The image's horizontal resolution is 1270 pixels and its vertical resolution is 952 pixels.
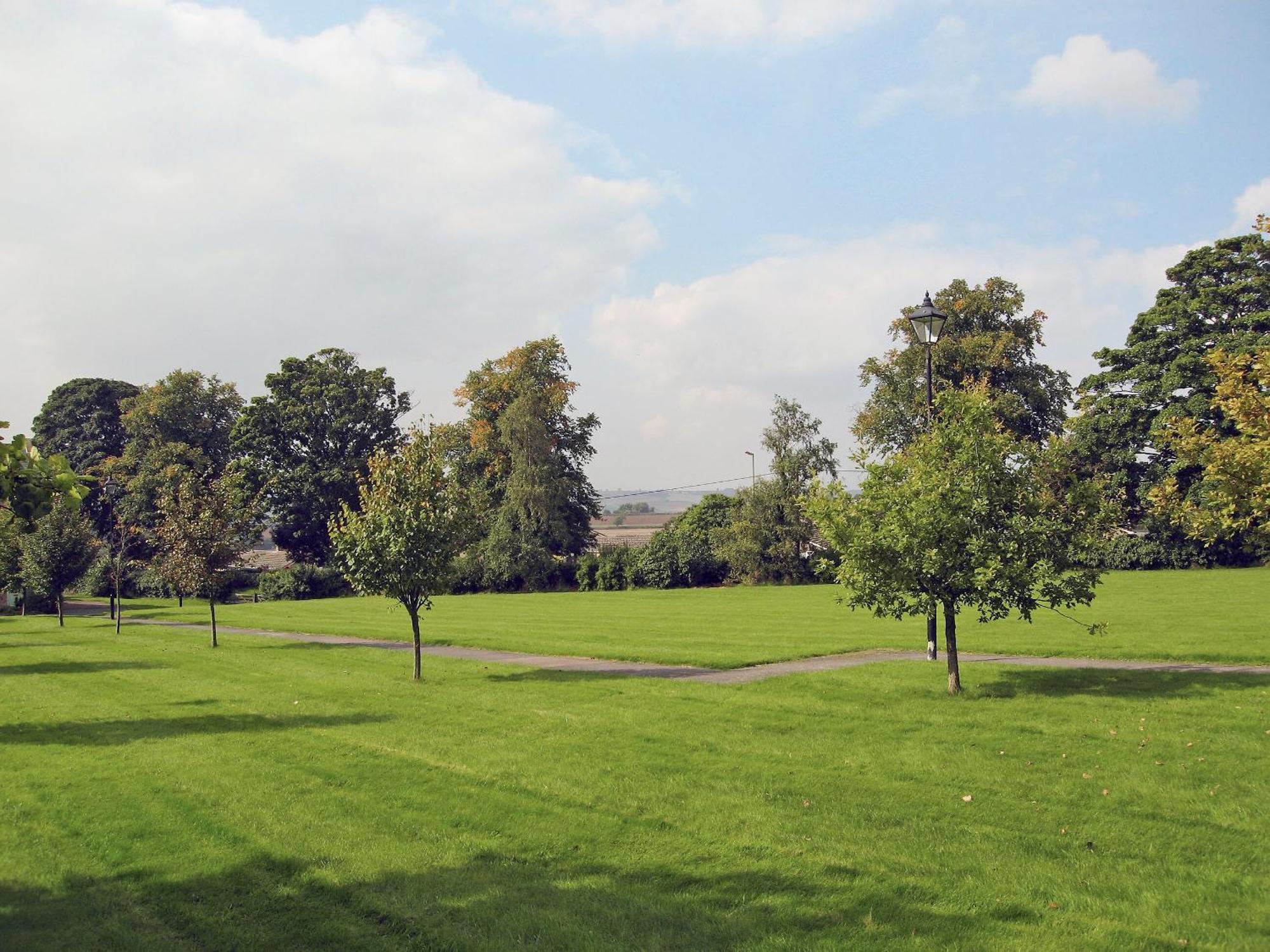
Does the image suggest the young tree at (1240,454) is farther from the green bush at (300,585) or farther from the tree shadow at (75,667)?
the green bush at (300,585)

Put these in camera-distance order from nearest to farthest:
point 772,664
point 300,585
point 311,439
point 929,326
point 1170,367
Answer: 1. point 929,326
2. point 772,664
3. point 1170,367
4. point 300,585
5. point 311,439

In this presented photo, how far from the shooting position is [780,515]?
5441 centimetres

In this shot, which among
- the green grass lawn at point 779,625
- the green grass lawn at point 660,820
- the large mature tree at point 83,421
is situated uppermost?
the large mature tree at point 83,421

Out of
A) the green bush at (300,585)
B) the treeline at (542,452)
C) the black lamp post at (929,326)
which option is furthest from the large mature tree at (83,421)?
the black lamp post at (929,326)

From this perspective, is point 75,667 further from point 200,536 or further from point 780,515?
point 780,515

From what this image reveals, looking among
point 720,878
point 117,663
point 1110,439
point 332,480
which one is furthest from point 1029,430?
point 720,878

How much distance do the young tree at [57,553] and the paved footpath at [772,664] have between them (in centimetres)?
2148

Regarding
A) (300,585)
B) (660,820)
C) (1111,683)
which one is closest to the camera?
(660,820)

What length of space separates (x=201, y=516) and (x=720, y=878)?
26.3 m

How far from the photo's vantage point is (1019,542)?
14.4m

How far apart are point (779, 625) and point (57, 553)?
A: 28911 mm

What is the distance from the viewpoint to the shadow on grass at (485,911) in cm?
631

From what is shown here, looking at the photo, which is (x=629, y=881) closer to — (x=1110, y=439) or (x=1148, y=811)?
(x=1148, y=811)

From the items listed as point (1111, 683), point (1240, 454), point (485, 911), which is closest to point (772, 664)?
point (1111, 683)
